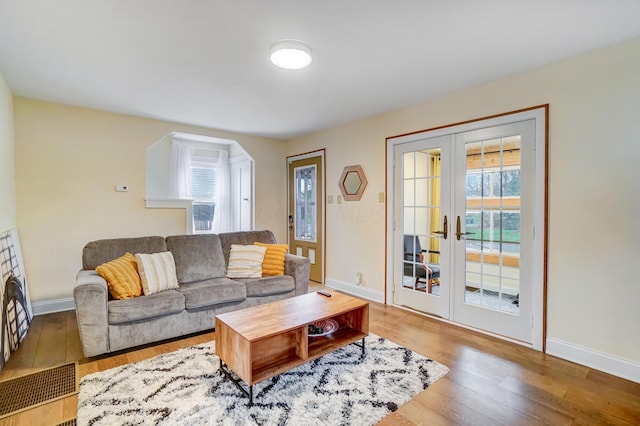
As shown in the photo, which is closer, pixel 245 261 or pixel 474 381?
pixel 474 381

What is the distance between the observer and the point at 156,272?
282 centimetres

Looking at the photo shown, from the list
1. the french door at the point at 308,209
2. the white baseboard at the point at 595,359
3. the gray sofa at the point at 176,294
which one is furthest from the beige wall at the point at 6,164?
the white baseboard at the point at 595,359

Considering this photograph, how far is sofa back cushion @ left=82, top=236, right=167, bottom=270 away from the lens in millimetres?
2871

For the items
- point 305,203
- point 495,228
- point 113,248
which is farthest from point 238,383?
point 305,203

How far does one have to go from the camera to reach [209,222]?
5559 mm

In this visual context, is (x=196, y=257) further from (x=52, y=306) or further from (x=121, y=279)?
(x=52, y=306)

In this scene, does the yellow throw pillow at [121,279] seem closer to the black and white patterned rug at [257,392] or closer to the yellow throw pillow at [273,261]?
the black and white patterned rug at [257,392]

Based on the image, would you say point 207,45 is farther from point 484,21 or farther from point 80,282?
point 80,282

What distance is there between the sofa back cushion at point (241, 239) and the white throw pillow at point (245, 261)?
0.10 metres

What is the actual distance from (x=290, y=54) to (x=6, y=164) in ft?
9.48

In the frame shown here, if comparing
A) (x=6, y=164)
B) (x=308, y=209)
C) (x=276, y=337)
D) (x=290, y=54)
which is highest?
(x=290, y=54)

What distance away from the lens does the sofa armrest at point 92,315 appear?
2319mm

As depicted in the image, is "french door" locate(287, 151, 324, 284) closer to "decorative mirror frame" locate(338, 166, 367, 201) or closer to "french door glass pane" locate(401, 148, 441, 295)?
"decorative mirror frame" locate(338, 166, 367, 201)

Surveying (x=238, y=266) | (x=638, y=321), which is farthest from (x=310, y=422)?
(x=638, y=321)
